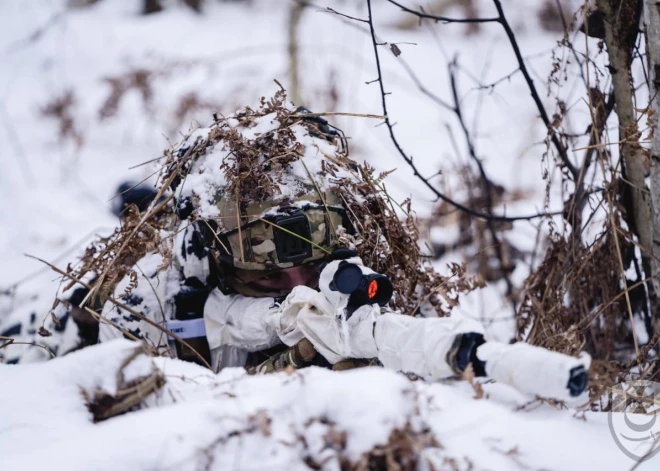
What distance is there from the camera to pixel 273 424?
1321mm

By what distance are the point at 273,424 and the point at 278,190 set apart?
3.42 feet

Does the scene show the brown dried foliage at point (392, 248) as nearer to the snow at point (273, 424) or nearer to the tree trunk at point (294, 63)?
the snow at point (273, 424)

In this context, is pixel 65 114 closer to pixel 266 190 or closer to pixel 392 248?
pixel 266 190

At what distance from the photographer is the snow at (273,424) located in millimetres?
1278

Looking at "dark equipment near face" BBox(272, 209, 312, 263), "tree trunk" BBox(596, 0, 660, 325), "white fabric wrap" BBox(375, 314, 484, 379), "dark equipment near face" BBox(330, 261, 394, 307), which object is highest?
"tree trunk" BBox(596, 0, 660, 325)

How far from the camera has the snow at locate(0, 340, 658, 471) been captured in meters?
1.28

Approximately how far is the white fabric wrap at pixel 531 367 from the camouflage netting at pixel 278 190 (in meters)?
0.85

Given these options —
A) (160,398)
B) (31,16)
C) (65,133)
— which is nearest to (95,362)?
(160,398)

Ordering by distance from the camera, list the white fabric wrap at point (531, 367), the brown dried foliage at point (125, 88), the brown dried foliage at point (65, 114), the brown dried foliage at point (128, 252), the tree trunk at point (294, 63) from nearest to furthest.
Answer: the white fabric wrap at point (531, 367) → the brown dried foliage at point (128, 252) → the tree trunk at point (294, 63) → the brown dried foliage at point (65, 114) → the brown dried foliage at point (125, 88)

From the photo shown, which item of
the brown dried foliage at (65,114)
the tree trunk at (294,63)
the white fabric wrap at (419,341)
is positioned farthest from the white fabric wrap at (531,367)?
the brown dried foliage at (65,114)

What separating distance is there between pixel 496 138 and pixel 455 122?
685 mm

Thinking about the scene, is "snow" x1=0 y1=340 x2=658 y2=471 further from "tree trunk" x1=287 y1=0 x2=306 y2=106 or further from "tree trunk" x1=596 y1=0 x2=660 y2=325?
"tree trunk" x1=287 y1=0 x2=306 y2=106

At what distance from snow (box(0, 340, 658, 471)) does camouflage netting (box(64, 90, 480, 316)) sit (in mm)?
766

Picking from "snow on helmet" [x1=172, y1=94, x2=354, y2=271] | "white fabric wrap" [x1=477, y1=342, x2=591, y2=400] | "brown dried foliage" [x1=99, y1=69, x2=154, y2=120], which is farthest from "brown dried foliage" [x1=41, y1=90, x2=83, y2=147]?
"white fabric wrap" [x1=477, y1=342, x2=591, y2=400]
